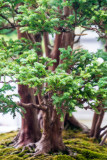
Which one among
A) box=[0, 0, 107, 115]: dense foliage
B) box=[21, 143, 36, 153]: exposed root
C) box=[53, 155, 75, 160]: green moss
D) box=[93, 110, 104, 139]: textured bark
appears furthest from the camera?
box=[93, 110, 104, 139]: textured bark

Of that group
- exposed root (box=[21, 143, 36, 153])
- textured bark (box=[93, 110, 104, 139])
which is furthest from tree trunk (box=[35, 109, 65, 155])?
textured bark (box=[93, 110, 104, 139])

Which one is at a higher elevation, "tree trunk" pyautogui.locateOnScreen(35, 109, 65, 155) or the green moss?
"tree trunk" pyautogui.locateOnScreen(35, 109, 65, 155)

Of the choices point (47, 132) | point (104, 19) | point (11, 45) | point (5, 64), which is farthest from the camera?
point (47, 132)

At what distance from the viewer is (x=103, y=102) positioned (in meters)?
2.13

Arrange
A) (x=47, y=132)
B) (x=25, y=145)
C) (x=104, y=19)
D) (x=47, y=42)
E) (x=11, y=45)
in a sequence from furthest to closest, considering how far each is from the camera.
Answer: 1. (x=47, y=42)
2. (x=25, y=145)
3. (x=47, y=132)
4. (x=11, y=45)
5. (x=104, y=19)

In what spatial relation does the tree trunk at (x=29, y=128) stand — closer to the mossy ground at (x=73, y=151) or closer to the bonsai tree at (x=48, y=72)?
the bonsai tree at (x=48, y=72)

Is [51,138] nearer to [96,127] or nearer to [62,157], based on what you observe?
[62,157]

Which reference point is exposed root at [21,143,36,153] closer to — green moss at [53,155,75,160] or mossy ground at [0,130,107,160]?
mossy ground at [0,130,107,160]

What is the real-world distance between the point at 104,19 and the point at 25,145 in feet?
6.70

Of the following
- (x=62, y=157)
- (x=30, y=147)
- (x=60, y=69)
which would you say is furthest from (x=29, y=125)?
(x=60, y=69)

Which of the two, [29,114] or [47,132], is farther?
[29,114]

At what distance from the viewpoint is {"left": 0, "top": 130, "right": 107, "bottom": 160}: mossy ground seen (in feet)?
8.99

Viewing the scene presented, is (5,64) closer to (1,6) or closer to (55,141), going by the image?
(1,6)

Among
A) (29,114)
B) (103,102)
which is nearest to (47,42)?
(29,114)
